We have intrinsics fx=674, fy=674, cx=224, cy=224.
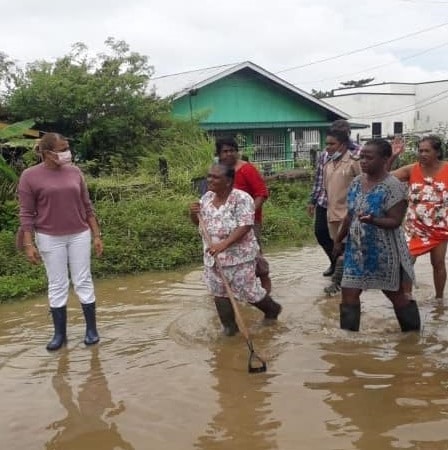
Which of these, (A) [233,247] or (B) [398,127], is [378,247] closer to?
(A) [233,247]

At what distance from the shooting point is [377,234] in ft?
16.2

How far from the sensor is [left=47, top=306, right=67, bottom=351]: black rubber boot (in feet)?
17.5

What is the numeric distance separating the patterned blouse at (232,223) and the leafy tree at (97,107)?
9.37m

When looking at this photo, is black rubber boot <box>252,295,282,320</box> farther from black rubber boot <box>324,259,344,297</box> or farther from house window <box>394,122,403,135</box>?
house window <box>394,122,403,135</box>

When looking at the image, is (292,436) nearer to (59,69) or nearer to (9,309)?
(9,309)

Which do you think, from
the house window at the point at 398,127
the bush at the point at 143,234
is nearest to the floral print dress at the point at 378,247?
the bush at the point at 143,234

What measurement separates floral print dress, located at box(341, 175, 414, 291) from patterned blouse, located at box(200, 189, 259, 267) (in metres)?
0.80

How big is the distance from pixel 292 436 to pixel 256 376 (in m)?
0.99

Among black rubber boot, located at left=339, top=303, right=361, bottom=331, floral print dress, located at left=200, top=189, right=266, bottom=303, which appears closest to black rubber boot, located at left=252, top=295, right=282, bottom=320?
floral print dress, located at left=200, top=189, right=266, bottom=303

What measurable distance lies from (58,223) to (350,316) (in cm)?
236

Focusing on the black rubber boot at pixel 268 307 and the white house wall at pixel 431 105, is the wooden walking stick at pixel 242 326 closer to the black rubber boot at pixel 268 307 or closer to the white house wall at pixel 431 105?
the black rubber boot at pixel 268 307

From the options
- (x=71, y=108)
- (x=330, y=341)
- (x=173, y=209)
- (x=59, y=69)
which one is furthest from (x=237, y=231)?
(x=59, y=69)

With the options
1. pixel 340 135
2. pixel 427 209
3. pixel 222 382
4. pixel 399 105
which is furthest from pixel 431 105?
pixel 222 382

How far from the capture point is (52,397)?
4289mm
